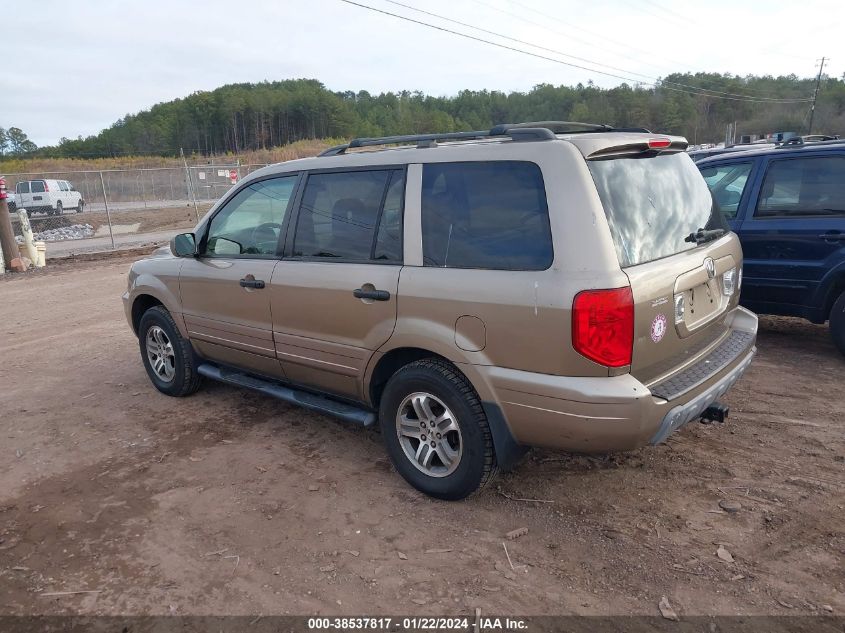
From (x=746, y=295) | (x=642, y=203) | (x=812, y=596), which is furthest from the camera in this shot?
(x=746, y=295)

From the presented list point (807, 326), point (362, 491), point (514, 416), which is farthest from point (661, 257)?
point (807, 326)

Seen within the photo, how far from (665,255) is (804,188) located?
3242mm

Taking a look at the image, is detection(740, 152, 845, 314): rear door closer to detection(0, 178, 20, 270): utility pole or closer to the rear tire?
the rear tire

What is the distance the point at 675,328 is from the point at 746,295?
3207 mm

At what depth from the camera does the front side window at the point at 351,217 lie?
345 cm

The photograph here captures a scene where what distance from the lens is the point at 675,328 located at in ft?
9.89

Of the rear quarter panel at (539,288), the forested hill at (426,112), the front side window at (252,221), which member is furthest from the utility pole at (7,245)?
the forested hill at (426,112)

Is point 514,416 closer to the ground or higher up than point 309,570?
higher up

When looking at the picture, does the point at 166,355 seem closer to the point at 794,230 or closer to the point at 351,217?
the point at 351,217

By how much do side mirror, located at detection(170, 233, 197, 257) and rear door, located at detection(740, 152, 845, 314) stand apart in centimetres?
476

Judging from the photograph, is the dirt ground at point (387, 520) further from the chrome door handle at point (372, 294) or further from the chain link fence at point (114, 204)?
the chain link fence at point (114, 204)

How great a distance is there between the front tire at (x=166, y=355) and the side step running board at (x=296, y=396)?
0.17 meters

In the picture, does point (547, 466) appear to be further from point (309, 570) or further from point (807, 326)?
point (807, 326)

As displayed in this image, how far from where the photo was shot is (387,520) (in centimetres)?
327
